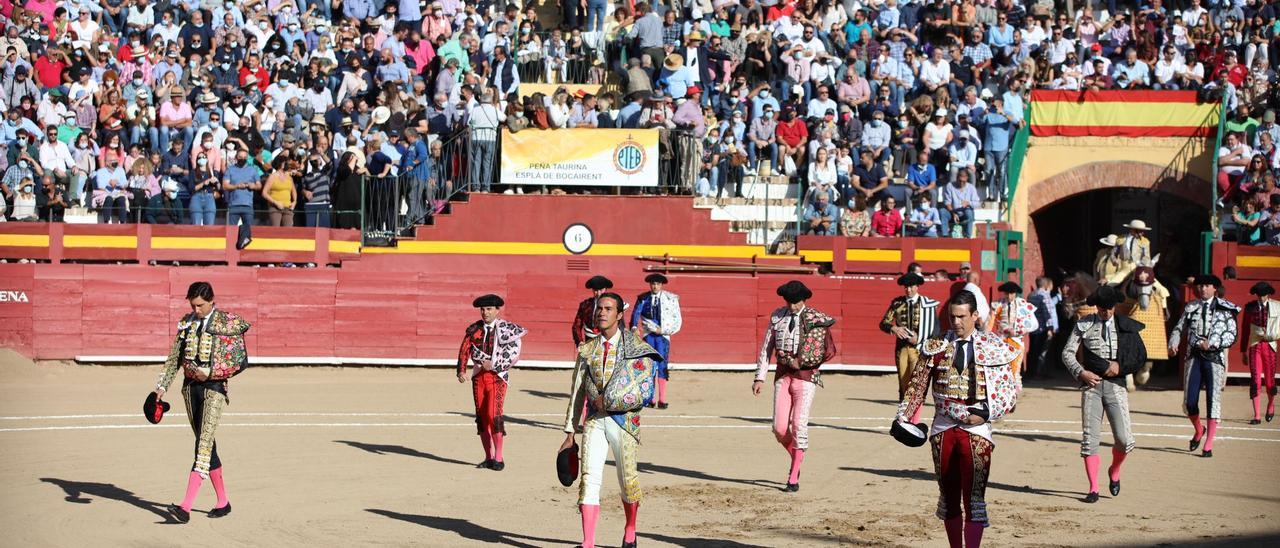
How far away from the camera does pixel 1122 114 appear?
22.3 meters

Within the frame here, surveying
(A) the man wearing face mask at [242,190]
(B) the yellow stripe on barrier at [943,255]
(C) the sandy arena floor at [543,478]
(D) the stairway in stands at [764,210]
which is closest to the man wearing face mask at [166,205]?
(A) the man wearing face mask at [242,190]

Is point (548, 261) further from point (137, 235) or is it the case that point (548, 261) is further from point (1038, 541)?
point (1038, 541)

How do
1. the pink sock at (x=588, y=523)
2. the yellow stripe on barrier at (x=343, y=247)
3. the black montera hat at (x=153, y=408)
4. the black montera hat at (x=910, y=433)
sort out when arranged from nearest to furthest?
the black montera hat at (x=910, y=433) → the pink sock at (x=588, y=523) → the black montera hat at (x=153, y=408) → the yellow stripe on barrier at (x=343, y=247)

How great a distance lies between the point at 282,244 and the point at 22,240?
9.96 ft

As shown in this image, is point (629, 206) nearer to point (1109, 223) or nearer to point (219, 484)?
point (1109, 223)

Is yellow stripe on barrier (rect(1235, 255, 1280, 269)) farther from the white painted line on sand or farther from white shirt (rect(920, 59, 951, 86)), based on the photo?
the white painted line on sand

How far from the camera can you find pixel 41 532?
387 inches

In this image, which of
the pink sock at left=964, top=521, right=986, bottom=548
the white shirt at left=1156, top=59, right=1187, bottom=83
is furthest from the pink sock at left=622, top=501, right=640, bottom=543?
the white shirt at left=1156, top=59, right=1187, bottom=83

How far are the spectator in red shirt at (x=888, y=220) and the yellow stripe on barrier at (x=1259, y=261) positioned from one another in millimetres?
4084

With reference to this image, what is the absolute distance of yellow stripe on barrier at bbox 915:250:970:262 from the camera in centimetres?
2088

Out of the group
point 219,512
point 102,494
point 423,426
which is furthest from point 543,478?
point 423,426

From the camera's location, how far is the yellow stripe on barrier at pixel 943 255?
2088 cm

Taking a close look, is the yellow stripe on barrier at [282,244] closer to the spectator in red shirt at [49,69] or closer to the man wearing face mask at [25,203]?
the man wearing face mask at [25,203]

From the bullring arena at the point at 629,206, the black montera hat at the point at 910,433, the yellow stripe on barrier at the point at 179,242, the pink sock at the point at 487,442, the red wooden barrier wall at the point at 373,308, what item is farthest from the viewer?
the yellow stripe on barrier at the point at 179,242
